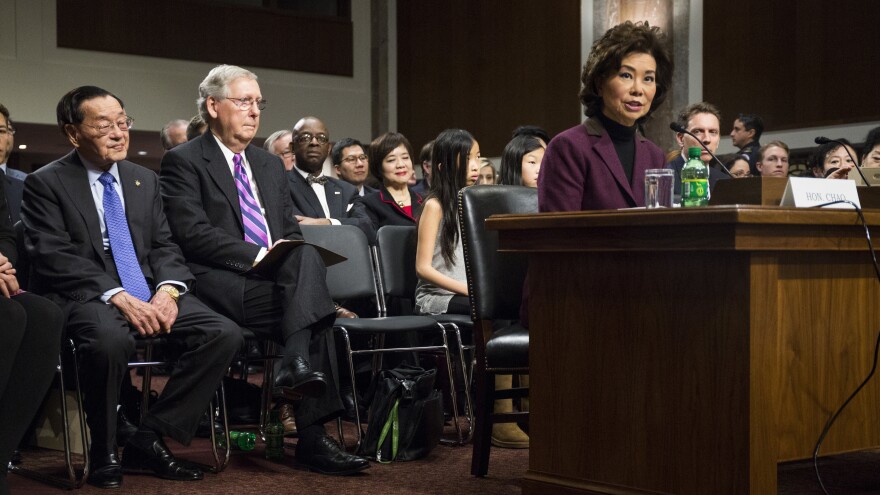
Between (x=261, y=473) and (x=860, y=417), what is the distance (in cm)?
184

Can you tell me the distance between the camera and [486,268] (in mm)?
3301

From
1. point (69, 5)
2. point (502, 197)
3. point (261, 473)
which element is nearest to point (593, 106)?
point (502, 197)

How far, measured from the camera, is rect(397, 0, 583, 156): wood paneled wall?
1060cm

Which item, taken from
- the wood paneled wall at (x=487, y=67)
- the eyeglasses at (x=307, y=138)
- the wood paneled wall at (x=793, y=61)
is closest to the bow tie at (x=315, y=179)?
the eyeglasses at (x=307, y=138)

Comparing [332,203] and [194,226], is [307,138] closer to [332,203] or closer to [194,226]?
[332,203]

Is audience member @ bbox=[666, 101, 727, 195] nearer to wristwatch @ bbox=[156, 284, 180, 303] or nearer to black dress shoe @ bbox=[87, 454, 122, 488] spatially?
wristwatch @ bbox=[156, 284, 180, 303]

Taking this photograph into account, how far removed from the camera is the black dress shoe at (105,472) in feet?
10.2

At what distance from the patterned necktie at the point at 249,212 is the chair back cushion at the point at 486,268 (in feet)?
2.65

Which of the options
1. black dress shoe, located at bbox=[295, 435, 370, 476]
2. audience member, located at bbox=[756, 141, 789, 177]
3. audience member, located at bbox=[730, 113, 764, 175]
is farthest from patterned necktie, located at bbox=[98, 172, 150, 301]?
audience member, located at bbox=[730, 113, 764, 175]

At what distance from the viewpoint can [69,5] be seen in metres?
10.4

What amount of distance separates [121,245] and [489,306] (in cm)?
124

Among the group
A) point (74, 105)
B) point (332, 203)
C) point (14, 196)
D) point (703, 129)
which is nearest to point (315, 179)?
point (332, 203)

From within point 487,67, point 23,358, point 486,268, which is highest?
point 487,67

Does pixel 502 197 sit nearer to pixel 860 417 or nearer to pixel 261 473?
pixel 261 473
